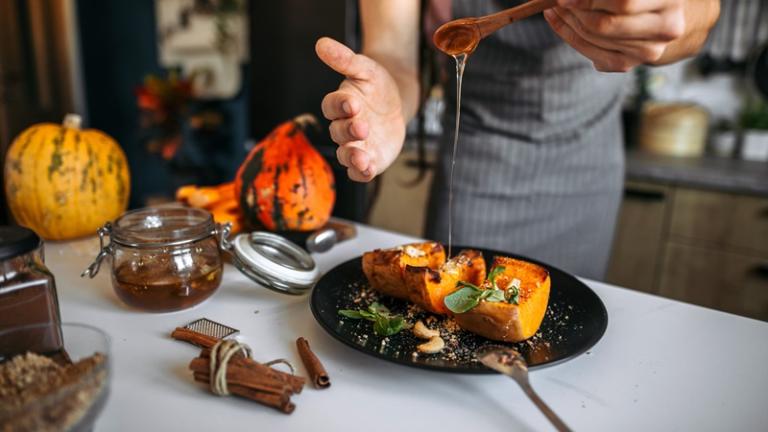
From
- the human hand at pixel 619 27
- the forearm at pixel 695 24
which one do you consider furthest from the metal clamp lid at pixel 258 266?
the forearm at pixel 695 24

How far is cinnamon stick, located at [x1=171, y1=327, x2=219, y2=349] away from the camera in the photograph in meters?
0.67

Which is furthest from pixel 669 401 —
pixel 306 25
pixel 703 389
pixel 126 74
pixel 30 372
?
pixel 126 74

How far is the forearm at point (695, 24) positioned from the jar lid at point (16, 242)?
0.95 m

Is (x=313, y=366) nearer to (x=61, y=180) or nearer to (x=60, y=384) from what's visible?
Result: (x=60, y=384)

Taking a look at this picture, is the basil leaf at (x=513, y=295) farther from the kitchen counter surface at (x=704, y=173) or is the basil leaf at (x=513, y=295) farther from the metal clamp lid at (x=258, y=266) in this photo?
the kitchen counter surface at (x=704, y=173)

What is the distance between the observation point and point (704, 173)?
6.26ft

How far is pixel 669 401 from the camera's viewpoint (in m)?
0.59

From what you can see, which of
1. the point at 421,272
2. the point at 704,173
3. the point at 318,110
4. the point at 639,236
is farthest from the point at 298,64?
the point at 421,272

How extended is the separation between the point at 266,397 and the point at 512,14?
1.91 feet

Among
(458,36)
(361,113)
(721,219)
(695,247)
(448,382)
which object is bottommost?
(695,247)

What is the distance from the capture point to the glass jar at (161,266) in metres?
0.73

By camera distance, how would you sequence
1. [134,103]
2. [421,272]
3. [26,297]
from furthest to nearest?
1. [134,103]
2. [421,272]
3. [26,297]

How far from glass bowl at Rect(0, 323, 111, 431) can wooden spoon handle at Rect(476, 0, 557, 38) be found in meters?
0.63

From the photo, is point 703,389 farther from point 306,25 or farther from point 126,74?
point 126,74
